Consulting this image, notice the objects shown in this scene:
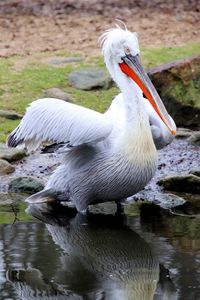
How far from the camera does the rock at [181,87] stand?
9414mm

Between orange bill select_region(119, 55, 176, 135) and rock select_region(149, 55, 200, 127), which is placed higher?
orange bill select_region(119, 55, 176, 135)

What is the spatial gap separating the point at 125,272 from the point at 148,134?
1378 millimetres

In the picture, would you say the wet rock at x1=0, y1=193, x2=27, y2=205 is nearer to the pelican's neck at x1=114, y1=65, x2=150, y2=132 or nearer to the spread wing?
the spread wing

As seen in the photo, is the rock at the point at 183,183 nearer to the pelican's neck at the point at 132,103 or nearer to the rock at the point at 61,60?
the pelican's neck at the point at 132,103

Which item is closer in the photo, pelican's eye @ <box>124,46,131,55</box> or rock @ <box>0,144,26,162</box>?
pelican's eye @ <box>124,46,131,55</box>

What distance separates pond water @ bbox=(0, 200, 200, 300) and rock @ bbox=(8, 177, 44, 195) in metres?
0.38

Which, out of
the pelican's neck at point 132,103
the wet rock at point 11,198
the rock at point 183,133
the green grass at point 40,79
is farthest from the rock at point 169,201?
the green grass at point 40,79

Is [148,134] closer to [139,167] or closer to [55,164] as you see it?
[139,167]

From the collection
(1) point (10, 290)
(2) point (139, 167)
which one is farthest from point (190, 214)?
(1) point (10, 290)

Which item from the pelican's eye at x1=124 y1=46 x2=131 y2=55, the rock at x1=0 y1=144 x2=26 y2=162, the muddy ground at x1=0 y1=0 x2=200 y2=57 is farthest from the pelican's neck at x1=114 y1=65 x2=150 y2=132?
the muddy ground at x1=0 y1=0 x2=200 y2=57

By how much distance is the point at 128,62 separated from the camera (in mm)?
6855

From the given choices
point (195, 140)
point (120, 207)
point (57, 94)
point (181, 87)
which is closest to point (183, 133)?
point (195, 140)

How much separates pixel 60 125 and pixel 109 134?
0.36m

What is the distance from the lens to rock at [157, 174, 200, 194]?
755 centimetres
